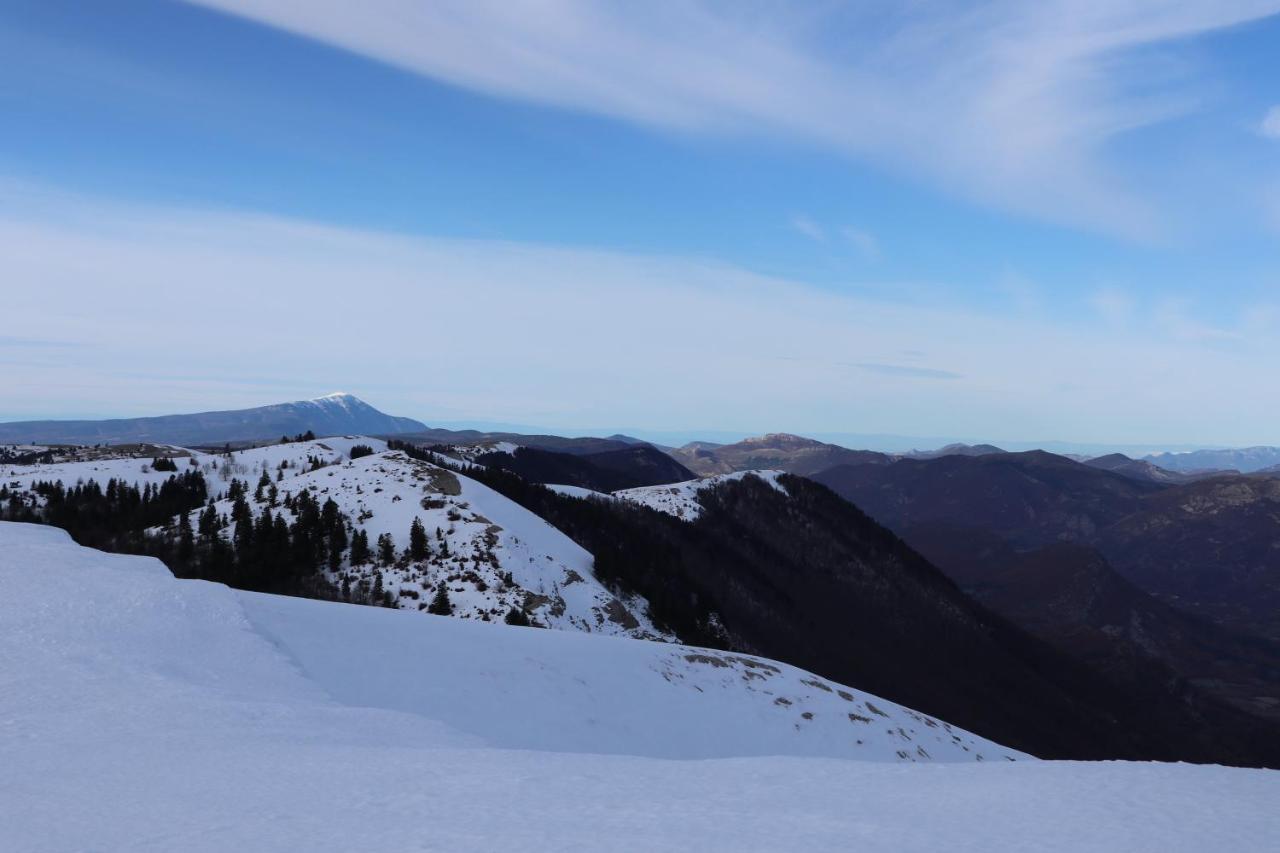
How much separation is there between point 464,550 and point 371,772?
151ft

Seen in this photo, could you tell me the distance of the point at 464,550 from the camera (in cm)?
5678

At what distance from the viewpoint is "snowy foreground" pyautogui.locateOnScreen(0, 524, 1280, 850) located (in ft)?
32.2

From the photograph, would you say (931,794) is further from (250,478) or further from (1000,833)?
(250,478)

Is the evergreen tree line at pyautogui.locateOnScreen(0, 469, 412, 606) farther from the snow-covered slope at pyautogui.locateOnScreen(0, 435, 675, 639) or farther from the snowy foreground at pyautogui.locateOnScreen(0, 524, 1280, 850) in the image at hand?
the snowy foreground at pyautogui.locateOnScreen(0, 524, 1280, 850)

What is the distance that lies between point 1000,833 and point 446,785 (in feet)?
27.7

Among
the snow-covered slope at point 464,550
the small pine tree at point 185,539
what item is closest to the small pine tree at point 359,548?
the snow-covered slope at point 464,550

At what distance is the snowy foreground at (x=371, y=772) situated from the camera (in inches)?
386

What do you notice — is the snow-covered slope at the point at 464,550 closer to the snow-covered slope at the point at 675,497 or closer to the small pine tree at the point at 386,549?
the small pine tree at the point at 386,549

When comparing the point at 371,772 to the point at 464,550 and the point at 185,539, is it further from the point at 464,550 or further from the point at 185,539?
the point at 185,539

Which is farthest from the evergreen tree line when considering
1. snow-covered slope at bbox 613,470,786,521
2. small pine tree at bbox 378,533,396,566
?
snow-covered slope at bbox 613,470,786,521

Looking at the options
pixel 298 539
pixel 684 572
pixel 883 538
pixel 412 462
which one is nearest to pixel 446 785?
pixel 298 539

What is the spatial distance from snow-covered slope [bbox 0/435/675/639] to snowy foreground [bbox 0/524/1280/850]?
82.6ft

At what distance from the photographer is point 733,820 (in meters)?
10.8

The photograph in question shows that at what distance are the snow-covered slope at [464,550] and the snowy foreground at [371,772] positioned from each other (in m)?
25.2
